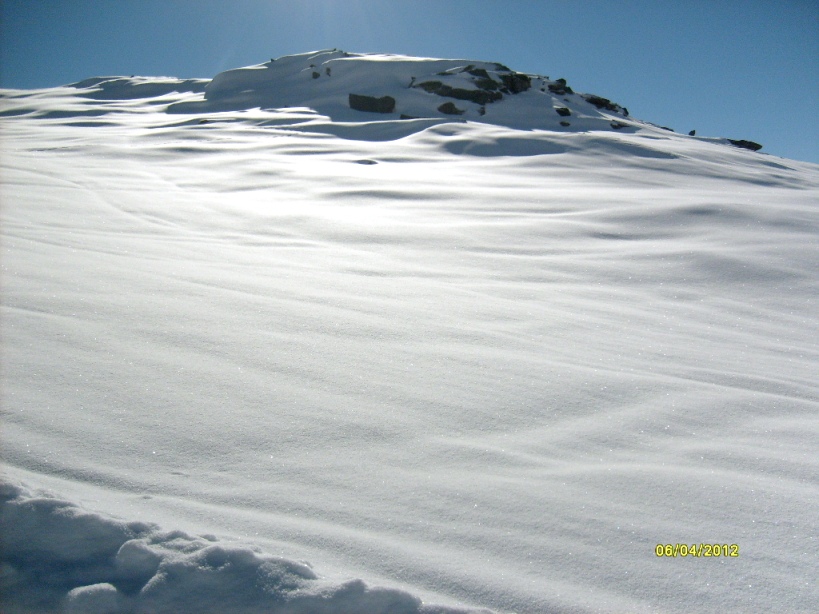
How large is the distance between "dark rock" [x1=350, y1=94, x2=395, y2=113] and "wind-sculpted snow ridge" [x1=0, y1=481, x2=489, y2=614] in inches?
658

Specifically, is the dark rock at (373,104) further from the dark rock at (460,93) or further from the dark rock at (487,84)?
the dark rock at (487,84)

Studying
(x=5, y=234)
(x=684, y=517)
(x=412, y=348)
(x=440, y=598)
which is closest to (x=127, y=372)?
(x=412, y=348)

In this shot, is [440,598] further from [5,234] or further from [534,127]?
[534,127]

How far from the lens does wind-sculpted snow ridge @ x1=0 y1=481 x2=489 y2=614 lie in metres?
1.00

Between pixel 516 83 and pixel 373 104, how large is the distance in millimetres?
5930

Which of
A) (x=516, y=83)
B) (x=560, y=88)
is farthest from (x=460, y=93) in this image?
(x=560, y=88)

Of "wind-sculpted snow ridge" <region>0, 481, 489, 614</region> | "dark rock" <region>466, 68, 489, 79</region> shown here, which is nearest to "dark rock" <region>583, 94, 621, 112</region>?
"dark rock" <region>466, 68, 489, 79</region>

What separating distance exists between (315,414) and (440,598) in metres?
0.72

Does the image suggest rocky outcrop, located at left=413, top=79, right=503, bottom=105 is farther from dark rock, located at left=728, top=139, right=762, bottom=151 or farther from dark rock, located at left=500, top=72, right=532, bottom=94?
dark rock, located at left=728, top=139, right=762, bottom=151

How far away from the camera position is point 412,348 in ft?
7.17

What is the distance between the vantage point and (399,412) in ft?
5.57

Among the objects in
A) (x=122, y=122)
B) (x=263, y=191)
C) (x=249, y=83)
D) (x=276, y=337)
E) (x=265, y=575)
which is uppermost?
(x=249, y=83)

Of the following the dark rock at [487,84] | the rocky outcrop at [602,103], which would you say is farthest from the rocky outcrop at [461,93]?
the rocky outcrop at [602,103]

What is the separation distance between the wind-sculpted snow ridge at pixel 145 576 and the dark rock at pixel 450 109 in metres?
16.8
